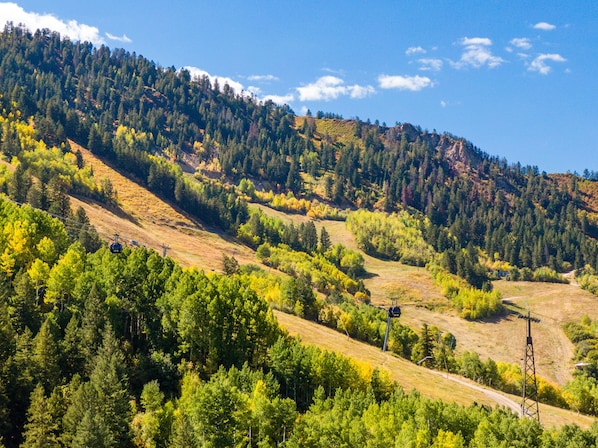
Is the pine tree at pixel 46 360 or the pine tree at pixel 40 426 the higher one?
the pine tree at pixel 46 360

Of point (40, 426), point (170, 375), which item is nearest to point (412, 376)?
point (170, 375)

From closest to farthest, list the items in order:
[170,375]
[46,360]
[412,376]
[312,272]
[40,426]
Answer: [40,426] < [46,360] < [170,375] < [412,376] < [312,272]

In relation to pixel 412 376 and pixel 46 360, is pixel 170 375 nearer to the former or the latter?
pixel 46 360

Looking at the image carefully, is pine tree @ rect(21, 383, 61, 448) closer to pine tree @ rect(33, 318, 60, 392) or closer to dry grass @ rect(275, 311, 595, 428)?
pine tree @ rect(33, 318, 60, 392)

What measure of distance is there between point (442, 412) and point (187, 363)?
3343 centimetres

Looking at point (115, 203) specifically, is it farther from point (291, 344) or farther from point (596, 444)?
point (596, 444)

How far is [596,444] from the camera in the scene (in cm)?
6862

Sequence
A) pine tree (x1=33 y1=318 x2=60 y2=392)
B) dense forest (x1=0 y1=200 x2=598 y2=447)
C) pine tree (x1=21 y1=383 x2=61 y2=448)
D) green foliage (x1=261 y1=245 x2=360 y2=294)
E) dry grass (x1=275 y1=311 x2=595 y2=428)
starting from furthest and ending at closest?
green foliage (x1=261 y1=245 x2=360 y2=294), dry grass (x1=275 y1=311 x2=595 y2=428), pine tree (x1=33 y1=318 x2=60 y2=392), dense forest (x1=0 y1=200 x2=598 y2=447), pine tree (x1=21 y1=383 x2=61 y2=448)

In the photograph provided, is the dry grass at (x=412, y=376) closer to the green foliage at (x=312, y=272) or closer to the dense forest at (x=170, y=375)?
the dense forest at (x=170, y=375)

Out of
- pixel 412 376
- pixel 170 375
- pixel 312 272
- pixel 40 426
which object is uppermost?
pixel 312 272

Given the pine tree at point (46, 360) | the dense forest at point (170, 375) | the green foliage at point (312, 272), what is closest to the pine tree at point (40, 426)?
the dense forest at point (170, 375)

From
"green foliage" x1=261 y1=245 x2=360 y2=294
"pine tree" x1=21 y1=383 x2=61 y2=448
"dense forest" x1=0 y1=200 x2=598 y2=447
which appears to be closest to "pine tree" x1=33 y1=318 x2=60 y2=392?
"dense forest" x1=0 y1=200 x2=598 y2=447

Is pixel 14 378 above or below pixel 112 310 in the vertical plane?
below

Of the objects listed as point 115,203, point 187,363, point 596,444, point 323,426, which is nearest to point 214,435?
point 323,426
